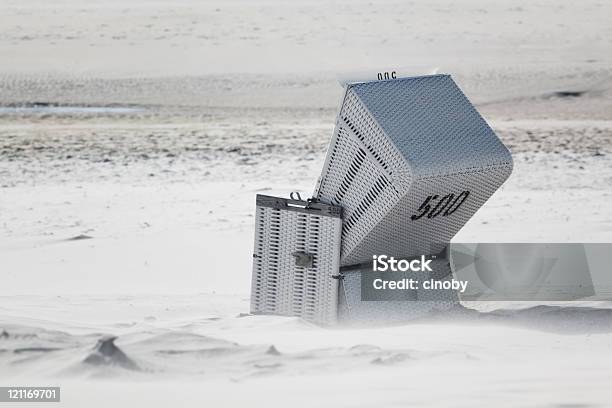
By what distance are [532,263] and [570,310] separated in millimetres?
962

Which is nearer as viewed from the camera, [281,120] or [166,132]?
[166,132]

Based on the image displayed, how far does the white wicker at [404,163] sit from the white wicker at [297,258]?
4.2 inches

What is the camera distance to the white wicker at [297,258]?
25.3 ft

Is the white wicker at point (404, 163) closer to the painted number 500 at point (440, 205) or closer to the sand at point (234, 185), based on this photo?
the painted number 500 at point (440, 205)

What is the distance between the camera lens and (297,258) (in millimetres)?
7777

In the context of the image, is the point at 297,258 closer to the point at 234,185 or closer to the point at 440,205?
the point at 440,205

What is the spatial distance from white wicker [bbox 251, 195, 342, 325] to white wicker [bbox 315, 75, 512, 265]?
11cm

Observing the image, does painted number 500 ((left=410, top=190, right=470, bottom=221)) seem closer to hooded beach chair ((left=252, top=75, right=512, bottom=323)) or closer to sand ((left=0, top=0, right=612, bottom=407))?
hooded beach chair ((left=252, top=75, right=512, bottom=323))

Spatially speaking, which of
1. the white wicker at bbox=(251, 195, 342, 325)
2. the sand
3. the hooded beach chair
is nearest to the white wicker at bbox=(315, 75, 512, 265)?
the hooded beach chair

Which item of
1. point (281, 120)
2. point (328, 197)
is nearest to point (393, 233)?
point (328, 197)

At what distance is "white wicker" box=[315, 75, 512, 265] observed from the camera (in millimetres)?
7324

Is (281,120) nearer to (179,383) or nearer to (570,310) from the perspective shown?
(570,310)

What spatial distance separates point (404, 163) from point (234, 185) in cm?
715

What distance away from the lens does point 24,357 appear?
654 centimetres
